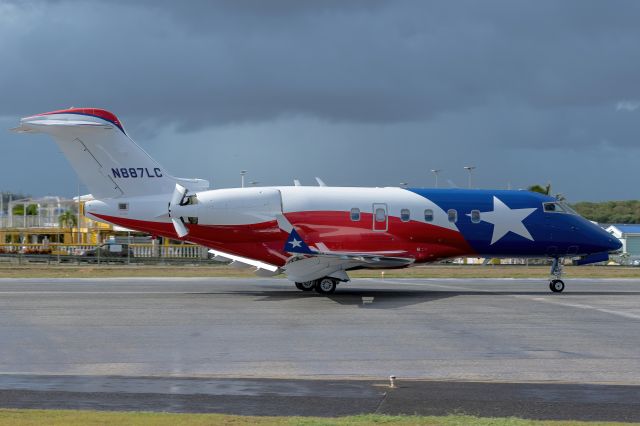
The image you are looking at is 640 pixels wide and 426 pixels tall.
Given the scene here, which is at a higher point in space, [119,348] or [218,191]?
[218,191]

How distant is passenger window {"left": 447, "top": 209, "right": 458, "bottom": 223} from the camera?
108ft

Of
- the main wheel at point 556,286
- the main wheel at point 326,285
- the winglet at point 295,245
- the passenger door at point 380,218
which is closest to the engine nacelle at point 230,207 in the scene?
the main wheel at point 326,285

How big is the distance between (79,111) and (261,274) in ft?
29.2

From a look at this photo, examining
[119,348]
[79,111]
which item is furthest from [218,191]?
[119,348]

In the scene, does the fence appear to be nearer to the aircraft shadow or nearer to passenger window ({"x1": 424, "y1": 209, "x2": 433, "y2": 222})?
the aircraft shadow

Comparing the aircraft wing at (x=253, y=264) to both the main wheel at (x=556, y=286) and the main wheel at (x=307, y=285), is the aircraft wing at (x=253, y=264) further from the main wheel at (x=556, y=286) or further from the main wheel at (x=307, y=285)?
the main wheel at (x=556, y=286)

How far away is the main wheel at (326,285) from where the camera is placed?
31.3 m

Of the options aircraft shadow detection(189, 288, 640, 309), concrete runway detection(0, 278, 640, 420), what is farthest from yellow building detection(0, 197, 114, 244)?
concrete runway detection(0, 278, 640, 420)

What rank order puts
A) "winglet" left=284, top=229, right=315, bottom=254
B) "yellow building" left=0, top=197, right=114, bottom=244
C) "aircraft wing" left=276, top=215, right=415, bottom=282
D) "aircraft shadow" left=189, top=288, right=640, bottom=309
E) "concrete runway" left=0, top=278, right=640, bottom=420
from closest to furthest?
1. "concrete runway" left=0, top=278, right=640, bottom=420
2. "aircraft shadow" left=189, top=288, right=640, bottom=309
3. "winglet" left=284, top=229, right=315, bottom=254
4. "aircraft wing" left=276, top=215, right=415, bottom=282
5. "yellow building" left=0, top=197, right=114, bottom=244

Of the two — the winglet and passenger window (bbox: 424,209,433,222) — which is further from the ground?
passenger window (bbox: 424,209,433,222)

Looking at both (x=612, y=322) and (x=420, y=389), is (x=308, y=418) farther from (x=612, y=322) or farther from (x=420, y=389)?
(x=612, y=322)

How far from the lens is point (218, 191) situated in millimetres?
31859

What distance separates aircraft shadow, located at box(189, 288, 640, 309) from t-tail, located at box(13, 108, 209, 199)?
4795mm

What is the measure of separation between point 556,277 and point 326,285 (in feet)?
30.3
